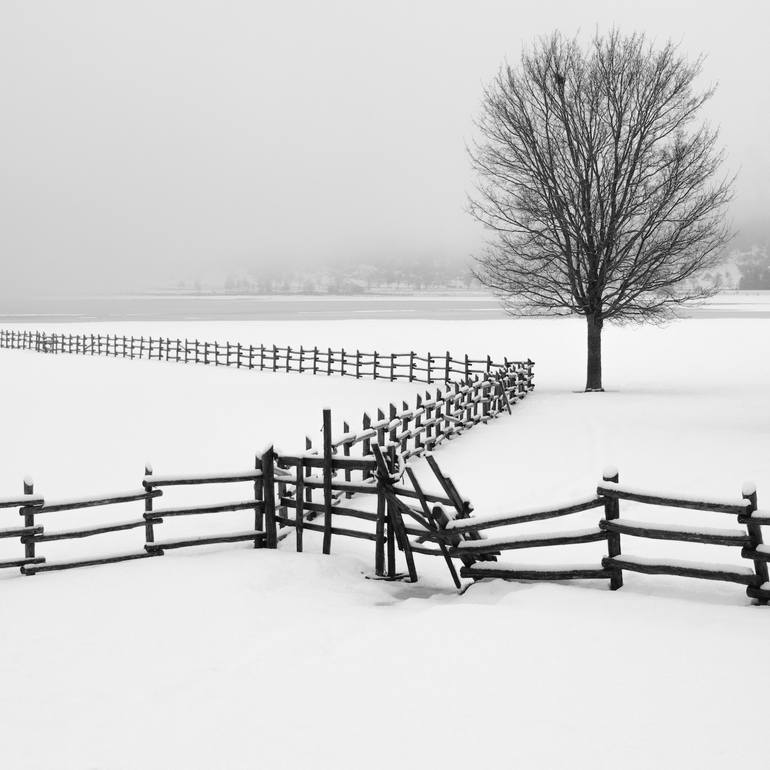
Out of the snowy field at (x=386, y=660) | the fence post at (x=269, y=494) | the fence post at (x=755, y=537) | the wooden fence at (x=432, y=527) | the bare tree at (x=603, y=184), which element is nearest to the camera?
the snowy field at (x=386, y=660)

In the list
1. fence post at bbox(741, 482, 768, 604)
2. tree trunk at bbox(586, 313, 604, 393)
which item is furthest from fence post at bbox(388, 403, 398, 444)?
tree trunk at bbox(586, 313, 604, 393)

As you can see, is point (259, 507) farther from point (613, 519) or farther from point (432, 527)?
point (613, 519)

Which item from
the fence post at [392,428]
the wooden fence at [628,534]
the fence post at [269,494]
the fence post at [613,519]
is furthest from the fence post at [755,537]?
the fence post at [392,428]

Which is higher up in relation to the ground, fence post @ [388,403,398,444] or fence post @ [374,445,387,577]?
fence post @ [388,403,398,444]

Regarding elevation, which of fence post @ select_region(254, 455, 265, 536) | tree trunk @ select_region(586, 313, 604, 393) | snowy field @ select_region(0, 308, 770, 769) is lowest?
snowy field @ select_region(0, 308, 770, 769)

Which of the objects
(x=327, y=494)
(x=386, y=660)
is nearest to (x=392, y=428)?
(x=327, y=494)

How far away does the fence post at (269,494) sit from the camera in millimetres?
10398

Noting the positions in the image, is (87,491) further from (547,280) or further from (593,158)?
(593,158)

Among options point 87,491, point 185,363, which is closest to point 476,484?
point 87,491

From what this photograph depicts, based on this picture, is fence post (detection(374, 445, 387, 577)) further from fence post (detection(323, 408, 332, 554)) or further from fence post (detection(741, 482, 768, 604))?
fence post (detection(741, 482, 768, 604))

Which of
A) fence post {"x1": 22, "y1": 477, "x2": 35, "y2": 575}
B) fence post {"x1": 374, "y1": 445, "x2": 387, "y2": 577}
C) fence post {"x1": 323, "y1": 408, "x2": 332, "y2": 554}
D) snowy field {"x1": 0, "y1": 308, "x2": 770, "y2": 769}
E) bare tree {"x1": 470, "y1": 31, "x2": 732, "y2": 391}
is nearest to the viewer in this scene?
snowy field {"x1": 0, "y1": 308, "x2": 770, "y2": 769}

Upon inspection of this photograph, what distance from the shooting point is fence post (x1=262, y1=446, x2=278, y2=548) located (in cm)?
1040

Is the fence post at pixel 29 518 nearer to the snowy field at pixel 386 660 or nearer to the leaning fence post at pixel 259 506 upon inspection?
the snowy field at pixel 386 660

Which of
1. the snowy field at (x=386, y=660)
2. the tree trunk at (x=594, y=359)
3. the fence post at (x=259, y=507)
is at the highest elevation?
the tree trunk at (x=594, y=359)
